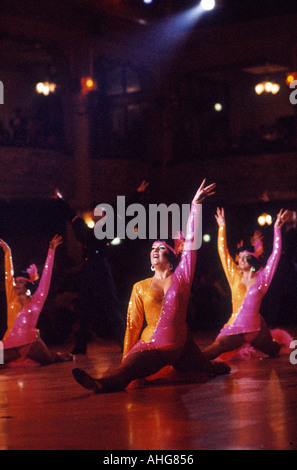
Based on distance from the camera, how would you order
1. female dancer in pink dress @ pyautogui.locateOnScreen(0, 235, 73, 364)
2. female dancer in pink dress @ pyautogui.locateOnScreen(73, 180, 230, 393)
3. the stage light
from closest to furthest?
1. female dancer in pink dress @ pyautogui.locateOnScreen(73, 180, 230, 393)
2. female dancer in pink dress @ pyautogui.locateOnScreen(0, 235, 73, 364)
3. the stage light

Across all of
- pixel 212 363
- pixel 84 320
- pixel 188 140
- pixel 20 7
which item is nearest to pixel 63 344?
pixel 84 320

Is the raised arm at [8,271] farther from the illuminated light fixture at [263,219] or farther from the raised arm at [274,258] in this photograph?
the illuminated light fixture at [263,219]

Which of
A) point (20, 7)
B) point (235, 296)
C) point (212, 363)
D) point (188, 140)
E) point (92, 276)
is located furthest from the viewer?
point (188, 140)

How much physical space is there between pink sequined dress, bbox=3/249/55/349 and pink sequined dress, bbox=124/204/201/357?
216 centimetres

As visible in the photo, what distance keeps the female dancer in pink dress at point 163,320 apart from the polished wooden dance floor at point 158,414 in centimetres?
16

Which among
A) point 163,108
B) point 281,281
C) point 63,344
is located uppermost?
point 163,108

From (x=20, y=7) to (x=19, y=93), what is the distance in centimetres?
404

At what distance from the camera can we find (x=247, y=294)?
27.9ft

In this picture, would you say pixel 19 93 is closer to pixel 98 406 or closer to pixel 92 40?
pixel 92 40

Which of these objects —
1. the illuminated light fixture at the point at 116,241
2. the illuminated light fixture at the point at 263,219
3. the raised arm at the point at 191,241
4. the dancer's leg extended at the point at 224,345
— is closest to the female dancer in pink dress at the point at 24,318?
the dancer's leg extended at the point at 224,345

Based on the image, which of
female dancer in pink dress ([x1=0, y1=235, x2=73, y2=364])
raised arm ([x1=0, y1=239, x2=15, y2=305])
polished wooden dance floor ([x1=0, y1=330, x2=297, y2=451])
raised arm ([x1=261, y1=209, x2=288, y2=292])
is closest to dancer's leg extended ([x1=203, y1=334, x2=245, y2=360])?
polished wooden dance floor ([x1=0, y1=330, x2=297, y2=451])

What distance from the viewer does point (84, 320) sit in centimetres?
950

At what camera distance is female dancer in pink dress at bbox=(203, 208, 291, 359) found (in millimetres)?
8352

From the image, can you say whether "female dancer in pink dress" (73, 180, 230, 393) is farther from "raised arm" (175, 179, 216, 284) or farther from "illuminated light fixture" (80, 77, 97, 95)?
"illuminated light fixture" (80, 77, 97, 95)
